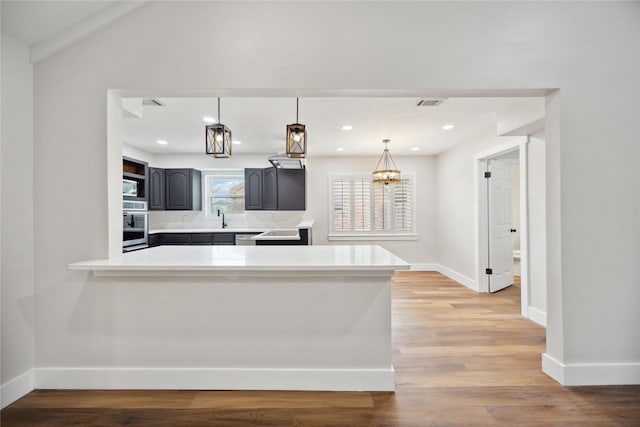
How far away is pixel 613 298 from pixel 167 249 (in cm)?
327

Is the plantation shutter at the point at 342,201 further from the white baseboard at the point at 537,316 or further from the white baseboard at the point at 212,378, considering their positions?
the white baseboard at the point at 212,378

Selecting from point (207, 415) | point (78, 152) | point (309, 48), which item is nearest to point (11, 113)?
point (78, 152)

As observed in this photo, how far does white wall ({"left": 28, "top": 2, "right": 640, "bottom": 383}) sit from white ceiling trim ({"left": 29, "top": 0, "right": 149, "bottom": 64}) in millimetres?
42

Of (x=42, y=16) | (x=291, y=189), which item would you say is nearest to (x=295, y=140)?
(x=42, y=16)

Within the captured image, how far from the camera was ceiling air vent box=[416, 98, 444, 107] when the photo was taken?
3.23 m

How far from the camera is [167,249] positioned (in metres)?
2.66

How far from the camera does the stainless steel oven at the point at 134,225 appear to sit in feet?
14.3

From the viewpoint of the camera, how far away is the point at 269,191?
19.9 feet

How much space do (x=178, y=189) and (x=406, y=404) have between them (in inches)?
216

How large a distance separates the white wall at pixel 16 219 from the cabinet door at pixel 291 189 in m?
4.17

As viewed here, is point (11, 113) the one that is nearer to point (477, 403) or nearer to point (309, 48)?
point (309, 48)

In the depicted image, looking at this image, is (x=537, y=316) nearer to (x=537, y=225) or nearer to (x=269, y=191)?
(x=537, y=225)

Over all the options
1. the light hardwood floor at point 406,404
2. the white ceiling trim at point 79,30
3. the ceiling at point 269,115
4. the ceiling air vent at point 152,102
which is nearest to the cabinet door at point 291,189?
the ceiling at point 269,115

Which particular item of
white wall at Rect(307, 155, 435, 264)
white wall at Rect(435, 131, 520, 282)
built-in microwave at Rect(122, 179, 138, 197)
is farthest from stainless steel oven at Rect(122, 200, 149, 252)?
white wall at Rect(435, 131, 520, 282)
